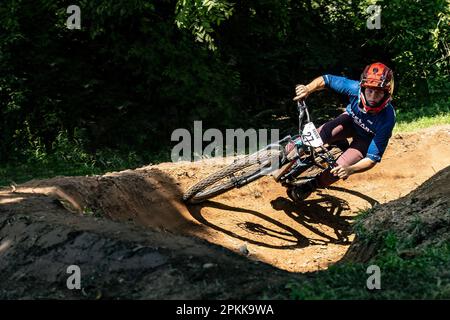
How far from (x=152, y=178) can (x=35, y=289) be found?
12.2ft

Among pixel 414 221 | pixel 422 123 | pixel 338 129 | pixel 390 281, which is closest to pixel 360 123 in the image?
pixel 338 129

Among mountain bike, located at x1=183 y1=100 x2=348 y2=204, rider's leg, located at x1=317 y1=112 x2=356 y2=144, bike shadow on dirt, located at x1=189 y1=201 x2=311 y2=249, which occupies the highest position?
rider's leg, located at x1=317 y1=112 x2=356 y2=144

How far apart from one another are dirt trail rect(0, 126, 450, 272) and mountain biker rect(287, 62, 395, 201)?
2.34 feet

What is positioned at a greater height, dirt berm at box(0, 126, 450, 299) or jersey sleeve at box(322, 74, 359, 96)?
jersey sleeve at box(322, 74, 359, 96)

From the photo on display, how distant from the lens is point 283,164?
7.92 m

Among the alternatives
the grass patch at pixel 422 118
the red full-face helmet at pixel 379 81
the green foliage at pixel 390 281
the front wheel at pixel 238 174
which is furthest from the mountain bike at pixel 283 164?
the grass patch at pixel 422 118

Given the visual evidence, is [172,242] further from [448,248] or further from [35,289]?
[448,248]

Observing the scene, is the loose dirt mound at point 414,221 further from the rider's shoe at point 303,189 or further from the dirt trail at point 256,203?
the rider's shoe at point 303,189

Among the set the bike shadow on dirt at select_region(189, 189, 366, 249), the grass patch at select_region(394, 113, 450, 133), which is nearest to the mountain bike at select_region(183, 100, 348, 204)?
the bike shadow on dirt at select_region(189, 189, 366, 249)

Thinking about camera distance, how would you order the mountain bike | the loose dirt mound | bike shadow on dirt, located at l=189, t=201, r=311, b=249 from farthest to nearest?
bike shadow on dirt, located at l=189, t=201, r=311, b=249 → the mountain bike → the loose dirt mound

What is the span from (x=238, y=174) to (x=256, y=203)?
1.04m

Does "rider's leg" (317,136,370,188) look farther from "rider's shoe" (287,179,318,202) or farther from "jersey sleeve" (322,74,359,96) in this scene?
"jersey sleeve" (322,74,359,96)

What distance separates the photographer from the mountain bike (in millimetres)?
7625

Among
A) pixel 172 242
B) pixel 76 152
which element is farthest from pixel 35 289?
pixel 76 152
